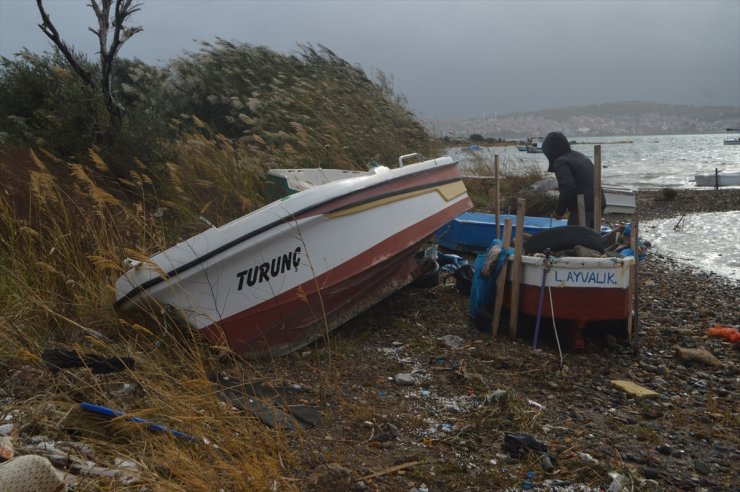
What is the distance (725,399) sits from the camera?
4539 mm

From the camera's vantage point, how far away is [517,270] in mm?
5453

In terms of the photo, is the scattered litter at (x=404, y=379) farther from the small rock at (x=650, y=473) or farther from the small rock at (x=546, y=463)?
the small rock at (x=650, y=473)

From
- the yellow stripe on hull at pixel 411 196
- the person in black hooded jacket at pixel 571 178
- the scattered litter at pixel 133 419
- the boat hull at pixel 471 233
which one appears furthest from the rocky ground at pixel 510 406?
the boat hull at pixel 471 233

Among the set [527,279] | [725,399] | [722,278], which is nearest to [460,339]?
[527,279]

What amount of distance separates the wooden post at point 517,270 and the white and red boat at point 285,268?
102 cm

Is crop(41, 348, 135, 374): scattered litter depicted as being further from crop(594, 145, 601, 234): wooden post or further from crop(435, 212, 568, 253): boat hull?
crop(435, 212, 568, 253): boat hull

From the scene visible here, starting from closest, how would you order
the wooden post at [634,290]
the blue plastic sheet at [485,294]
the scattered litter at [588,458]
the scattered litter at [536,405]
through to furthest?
the scattered litter at [588,458] < the scattered litter at [536,405] < the wooden post at [634,290] < the blue plastic sheet at [485,294]

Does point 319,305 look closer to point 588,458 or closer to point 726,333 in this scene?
point 588,458

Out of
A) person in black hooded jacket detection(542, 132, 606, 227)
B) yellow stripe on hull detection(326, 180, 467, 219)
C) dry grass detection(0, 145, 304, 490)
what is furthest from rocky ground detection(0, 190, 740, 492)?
person in black hooded jacket detection(542, 132, 606, 227)

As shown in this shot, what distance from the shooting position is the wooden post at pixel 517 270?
5414mm

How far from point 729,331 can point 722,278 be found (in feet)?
11.7

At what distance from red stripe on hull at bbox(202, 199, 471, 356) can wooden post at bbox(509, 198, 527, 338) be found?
3.32 feet

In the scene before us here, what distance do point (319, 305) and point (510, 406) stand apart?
5.95 ft

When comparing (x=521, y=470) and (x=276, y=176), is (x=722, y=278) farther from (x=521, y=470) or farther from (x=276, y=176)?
(x=521, y=470)
